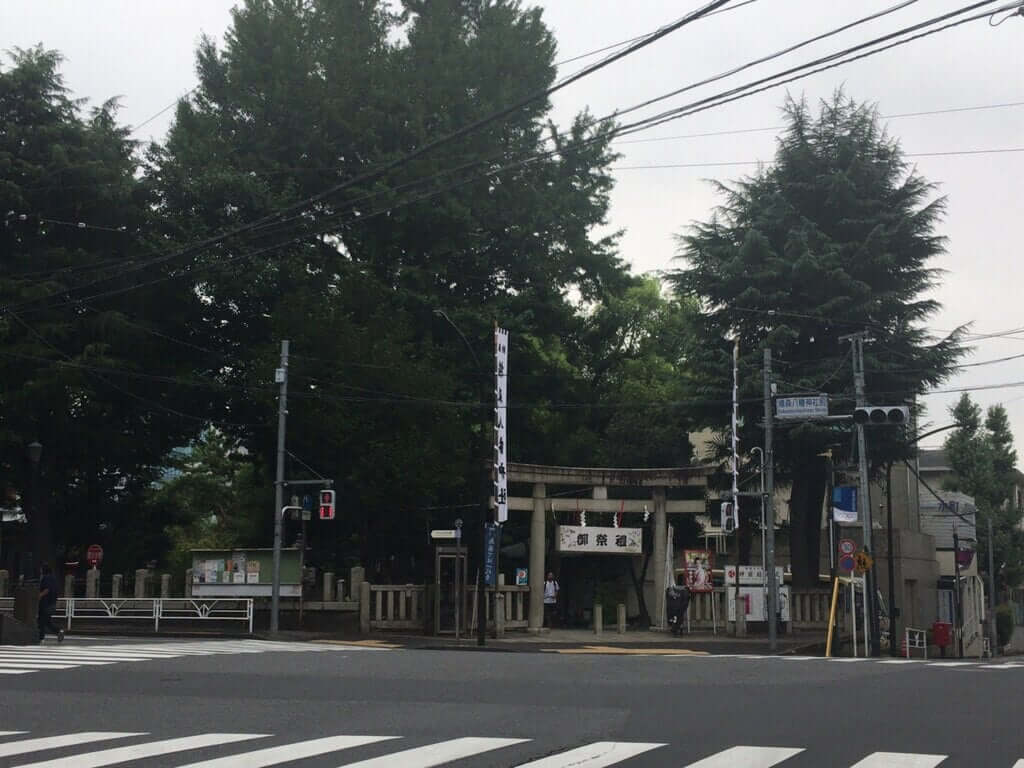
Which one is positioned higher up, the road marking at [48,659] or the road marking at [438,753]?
the road marking at [48,659]

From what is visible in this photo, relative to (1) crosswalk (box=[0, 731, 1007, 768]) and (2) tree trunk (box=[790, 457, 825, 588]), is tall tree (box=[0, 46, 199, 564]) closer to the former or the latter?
(2) tree trunk (box=[790, 457, 825, 588])

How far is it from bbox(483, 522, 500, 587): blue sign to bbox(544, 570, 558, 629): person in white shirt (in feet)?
20.6

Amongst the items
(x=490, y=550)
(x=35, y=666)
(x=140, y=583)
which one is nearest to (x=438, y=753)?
(x=35, y=666)

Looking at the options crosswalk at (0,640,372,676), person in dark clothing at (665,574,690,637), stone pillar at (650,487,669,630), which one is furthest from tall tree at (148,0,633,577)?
crosswalk at (0,640,372,676)

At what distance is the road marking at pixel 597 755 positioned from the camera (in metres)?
9.33

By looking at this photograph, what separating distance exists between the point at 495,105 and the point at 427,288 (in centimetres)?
729

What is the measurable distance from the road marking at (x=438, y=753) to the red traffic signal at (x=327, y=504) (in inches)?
885

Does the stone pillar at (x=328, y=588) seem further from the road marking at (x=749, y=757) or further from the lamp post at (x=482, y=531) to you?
the road marking at (x=749, y=757)

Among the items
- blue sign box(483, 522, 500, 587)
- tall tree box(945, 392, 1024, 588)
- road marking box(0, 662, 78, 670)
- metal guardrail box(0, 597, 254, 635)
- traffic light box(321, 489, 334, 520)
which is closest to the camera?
road marking box(0, 662, 78, 670)

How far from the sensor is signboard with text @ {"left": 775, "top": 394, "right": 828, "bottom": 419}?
3067 centimetres

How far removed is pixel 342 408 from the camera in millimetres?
36844

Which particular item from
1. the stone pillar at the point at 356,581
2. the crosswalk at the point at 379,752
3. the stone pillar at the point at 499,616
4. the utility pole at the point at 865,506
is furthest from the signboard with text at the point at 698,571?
the crosswalk at the point at 379,752

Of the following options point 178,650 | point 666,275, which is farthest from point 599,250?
point 178,650

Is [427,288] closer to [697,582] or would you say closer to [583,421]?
[583,421]
